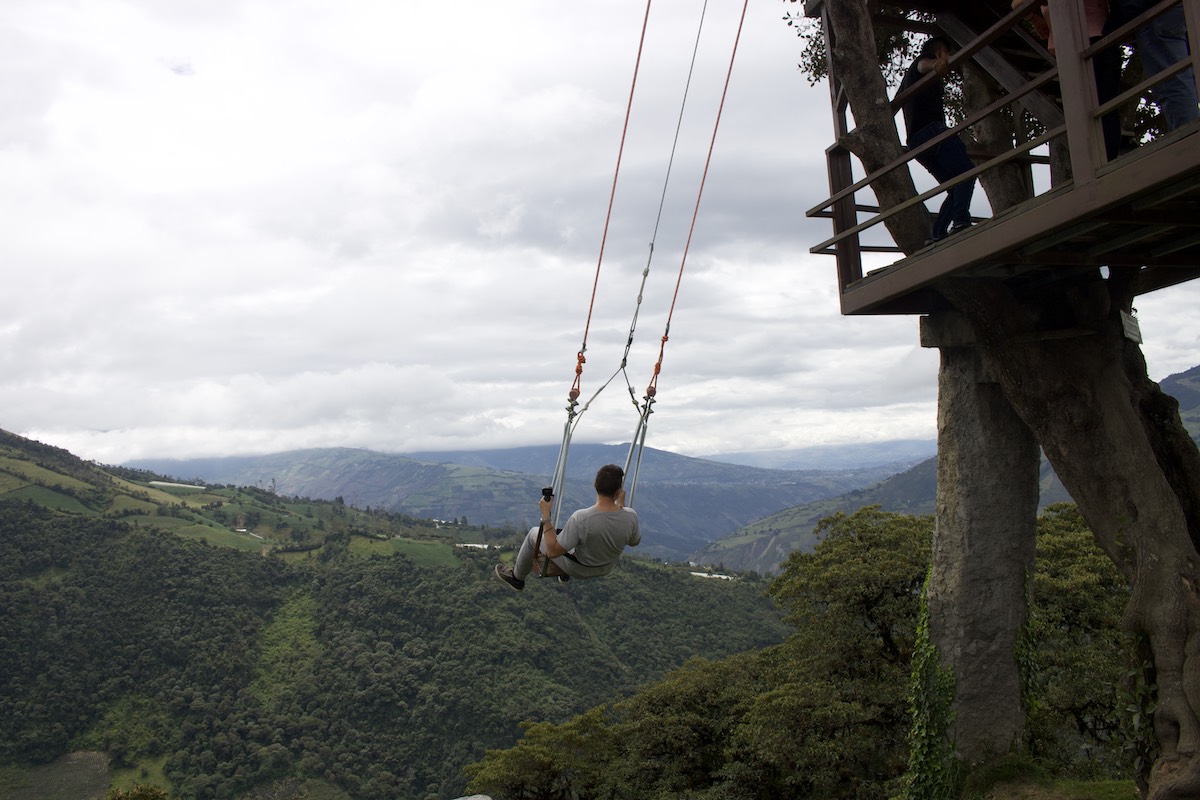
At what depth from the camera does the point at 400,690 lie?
74.4 meters

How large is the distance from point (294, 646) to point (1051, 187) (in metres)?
92.0

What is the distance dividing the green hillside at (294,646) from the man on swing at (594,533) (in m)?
56.4

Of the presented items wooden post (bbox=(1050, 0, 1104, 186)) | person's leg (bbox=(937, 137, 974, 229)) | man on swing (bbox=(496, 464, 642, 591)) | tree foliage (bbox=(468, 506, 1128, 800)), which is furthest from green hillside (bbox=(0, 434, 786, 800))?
wooden post (bbox=(1050, 0, 1104, 186))

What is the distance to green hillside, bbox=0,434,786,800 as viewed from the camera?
6694cm

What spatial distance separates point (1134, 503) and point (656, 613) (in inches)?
3403

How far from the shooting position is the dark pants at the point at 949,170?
6.94m

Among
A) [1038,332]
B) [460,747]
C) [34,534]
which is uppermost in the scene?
[1038,332]

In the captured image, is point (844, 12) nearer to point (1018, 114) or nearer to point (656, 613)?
point (1018, 114)

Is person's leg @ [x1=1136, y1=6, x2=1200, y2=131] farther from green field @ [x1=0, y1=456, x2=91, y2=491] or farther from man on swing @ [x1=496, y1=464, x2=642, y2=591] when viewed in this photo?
green field @ [x1=0, y1=456, x2=91, y2=491]

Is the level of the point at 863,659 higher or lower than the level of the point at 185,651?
higher

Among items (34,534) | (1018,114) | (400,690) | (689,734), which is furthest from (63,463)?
(1018,114)

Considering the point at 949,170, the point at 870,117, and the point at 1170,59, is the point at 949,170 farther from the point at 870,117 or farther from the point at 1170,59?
the point at 1170,59

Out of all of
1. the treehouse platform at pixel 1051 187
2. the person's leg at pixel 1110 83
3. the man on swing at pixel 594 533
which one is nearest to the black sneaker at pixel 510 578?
the man on swing at pixel 594 533

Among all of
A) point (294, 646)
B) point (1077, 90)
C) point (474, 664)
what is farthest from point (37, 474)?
point (1077, 90)
